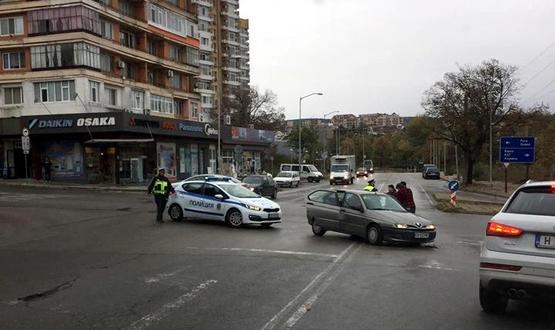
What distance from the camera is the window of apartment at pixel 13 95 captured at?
48469 millimetres

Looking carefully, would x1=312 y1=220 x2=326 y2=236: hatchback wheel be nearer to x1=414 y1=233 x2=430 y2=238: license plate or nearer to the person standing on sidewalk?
x1=414 y1=233 x2=430 y2=238: license plate

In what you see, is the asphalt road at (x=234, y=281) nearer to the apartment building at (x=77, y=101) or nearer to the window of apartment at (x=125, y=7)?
the apartment building at (x=77, y=101)

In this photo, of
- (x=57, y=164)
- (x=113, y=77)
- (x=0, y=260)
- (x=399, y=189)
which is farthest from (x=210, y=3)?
(x=0, y=260)

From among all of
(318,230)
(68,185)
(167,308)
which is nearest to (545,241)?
(167,308)

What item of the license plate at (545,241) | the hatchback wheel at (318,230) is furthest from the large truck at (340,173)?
the license plate at (545,241)

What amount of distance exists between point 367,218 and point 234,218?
199 inches

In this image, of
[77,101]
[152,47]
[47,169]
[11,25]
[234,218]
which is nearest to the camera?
[234,218]

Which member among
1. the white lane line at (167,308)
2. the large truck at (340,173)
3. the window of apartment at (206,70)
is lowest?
the large truck at (340,173)

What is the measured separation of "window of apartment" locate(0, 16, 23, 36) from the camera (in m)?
48.0

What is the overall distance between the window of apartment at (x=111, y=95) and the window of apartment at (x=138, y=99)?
2433mm

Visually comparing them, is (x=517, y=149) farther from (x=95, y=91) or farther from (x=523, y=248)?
(x=523, y=248)

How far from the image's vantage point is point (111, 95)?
169 feet

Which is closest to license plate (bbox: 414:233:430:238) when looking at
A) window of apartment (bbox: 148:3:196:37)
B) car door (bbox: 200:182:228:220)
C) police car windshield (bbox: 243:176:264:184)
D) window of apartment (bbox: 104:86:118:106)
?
car door (bbox: 200:182:228:220)

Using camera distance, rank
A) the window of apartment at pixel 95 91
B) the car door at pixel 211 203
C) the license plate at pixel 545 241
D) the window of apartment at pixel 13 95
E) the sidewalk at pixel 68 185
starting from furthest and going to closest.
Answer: the window of apartment at pixel 13 95
the window of apartment at pixel 95 91
the sidewalk at pixel 68 185
the car door at pixel 211 203
the license plate at pixel 545 241
